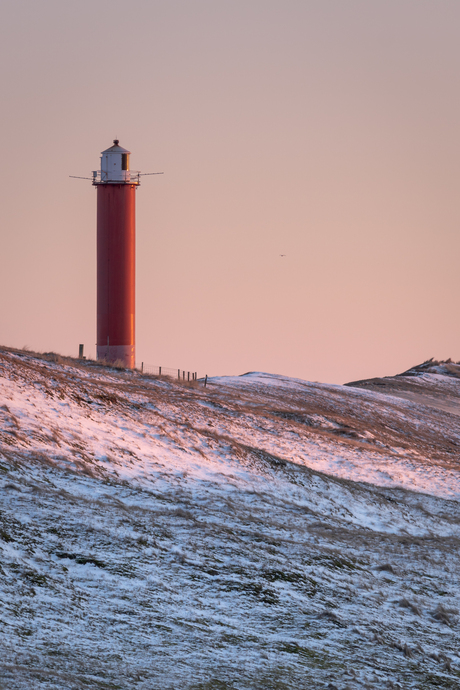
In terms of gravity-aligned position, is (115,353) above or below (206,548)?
above

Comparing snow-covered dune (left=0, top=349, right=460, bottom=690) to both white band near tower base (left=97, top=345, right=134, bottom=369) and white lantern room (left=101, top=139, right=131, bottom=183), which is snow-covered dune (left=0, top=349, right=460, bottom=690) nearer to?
white band near tower base (left=97, top=345, right=134, bottom=369)

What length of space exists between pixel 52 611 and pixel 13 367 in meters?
12.7

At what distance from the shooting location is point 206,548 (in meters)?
13.9

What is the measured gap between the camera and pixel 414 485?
23.2 meters

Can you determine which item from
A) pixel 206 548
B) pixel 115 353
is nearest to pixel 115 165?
pixel 115 353

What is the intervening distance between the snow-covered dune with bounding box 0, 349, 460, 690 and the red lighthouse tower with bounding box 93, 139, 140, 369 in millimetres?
21587

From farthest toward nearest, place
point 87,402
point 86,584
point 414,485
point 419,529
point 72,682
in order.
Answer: point 414,485, point 87,402, point 419,529, point 86,584, point 72,682

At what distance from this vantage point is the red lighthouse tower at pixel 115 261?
47.6 meters

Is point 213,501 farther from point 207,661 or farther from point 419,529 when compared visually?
point 207,661

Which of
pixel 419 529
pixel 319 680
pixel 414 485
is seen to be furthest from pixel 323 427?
pixel 319 680

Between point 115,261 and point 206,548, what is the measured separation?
35.6m

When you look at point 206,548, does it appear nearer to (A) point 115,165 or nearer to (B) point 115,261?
(B) point 115,261

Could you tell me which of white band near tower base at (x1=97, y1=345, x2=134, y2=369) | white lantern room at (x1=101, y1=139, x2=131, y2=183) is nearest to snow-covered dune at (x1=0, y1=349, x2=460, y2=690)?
white band near tower base at (x1=97, y1=345, x2=134, y2=369)

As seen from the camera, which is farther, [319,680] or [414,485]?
[414,485]
